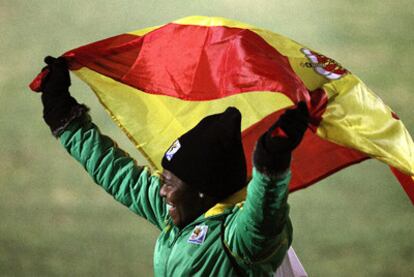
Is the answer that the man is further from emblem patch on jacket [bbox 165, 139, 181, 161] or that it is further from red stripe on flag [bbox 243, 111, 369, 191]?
red stripe on flag [bbox 243, 111, 369, 191]

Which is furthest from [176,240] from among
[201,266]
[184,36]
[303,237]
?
[303,237]

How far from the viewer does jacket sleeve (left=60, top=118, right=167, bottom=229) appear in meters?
1.97

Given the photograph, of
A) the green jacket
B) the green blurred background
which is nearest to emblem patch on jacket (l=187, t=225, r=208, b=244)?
the green jacket

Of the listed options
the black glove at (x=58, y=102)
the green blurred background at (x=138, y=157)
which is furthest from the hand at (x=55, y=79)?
the green blurred background at (x=138, y=157)

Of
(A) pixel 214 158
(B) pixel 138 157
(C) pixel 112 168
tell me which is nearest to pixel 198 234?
(A) pixel 214 158

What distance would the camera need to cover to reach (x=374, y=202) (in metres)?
3.08

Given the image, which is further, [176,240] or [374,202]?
[374,202]

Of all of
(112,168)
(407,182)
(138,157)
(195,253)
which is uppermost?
(112,168)

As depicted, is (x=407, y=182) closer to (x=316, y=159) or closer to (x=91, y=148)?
(x=316, y=159)

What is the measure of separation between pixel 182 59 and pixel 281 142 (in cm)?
81

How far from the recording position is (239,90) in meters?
1.96

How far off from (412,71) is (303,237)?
0.84 metres

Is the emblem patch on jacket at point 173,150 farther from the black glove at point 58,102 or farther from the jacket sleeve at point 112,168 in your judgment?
the black glove at point 58,102

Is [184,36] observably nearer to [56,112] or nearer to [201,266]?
[56,112]
